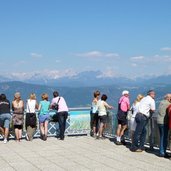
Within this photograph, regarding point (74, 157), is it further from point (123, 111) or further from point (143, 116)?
point (123, 111)

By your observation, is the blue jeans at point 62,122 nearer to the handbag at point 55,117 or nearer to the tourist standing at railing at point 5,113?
the handbag at point 55,117

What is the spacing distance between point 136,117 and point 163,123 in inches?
43.1

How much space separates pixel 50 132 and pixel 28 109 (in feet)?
5.45

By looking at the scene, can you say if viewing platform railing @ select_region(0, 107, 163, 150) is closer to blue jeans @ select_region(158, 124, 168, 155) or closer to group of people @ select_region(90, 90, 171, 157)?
group of people @ select_region(90, 90, 171, 157)

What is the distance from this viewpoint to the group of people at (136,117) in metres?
11.7

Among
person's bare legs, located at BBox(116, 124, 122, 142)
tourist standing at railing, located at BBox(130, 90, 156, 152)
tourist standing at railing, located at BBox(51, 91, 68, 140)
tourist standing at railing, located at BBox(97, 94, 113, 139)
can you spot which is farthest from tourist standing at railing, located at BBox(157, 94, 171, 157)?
tourist standing at railing, located at BBox(51, 91, 68, 140)

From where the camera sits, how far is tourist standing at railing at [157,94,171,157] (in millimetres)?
11648

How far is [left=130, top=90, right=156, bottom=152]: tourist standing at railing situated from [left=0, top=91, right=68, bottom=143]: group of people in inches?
151

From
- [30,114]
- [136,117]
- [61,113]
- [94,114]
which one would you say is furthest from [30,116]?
[136,117]

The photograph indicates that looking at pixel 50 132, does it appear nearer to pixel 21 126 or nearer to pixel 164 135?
pixel 21 126

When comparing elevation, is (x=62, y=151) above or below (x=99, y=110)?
below

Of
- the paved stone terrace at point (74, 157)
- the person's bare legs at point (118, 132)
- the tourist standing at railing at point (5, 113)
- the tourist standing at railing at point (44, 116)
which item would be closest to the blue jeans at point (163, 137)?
the paved stone terrace at point (74, 157)

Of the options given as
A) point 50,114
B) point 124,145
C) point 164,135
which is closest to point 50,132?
point 50,114

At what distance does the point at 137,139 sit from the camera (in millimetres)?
12641
